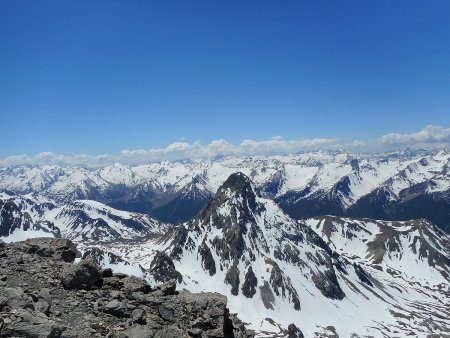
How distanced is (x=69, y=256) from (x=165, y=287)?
38.2 feet

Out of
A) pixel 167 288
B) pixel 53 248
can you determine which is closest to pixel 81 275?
pixel 167 288

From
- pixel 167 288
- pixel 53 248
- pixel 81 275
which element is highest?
pixel 53 248

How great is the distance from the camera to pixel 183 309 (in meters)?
31.0

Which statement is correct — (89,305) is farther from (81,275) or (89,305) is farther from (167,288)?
(167,288)

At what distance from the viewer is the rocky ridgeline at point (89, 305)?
23.4 meters

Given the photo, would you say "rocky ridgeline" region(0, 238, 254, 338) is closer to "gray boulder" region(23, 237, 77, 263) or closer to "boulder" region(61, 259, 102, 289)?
"boulder" region(61, 259, 102, 289)

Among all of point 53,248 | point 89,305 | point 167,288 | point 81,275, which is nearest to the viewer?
point 89,305

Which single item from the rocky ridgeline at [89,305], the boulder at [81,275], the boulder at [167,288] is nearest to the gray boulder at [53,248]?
the rocky ridgeline at [89,305]

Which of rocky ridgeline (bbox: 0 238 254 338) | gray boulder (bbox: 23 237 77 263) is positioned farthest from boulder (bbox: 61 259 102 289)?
gray boulder (bbox: 23 237 77 263)

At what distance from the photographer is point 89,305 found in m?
28.4

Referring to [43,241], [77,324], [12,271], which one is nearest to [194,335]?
[77,324]

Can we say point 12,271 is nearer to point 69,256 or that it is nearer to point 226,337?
point 69,256

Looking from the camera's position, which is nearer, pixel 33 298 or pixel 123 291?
pixel 33 298

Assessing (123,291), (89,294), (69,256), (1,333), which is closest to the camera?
(1,333)
